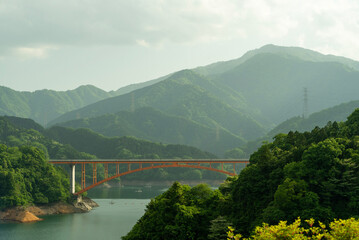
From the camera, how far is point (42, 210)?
10444 cm

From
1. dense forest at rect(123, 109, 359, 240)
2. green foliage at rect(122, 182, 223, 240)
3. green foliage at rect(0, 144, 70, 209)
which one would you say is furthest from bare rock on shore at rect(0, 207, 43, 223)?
dense forest at rect(123, 109, 359, 240)

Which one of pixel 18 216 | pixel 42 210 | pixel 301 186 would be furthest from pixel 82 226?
pixel 301 186

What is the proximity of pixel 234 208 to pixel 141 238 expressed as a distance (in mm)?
→ 9664

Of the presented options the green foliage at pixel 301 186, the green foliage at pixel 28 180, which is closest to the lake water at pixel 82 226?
the green foliage at pixel 28 180

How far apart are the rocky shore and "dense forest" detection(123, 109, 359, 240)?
52764 mm

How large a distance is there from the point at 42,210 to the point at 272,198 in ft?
220

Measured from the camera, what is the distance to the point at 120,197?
144875 millimetres

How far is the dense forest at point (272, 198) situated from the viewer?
45188 millimetres

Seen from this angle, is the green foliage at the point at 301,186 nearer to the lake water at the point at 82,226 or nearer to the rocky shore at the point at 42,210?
the lake water at the point at 82,226

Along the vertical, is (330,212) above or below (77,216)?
above

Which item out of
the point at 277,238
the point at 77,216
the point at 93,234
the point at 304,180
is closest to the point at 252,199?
the point at 304,180

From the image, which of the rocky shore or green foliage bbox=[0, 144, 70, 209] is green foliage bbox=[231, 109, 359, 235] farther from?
green foliage bbox=[0, 144, 70, 209]

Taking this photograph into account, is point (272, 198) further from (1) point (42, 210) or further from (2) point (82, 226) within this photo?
(1) point (42, 210)

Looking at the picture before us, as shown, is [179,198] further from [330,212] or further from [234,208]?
[330,212]
